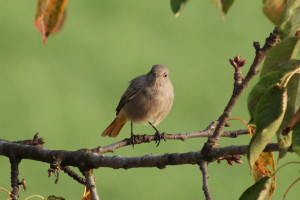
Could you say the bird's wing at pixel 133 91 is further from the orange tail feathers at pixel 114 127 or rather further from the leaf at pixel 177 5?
the leaf at pixel 177 5

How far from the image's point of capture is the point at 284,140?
1.36 meters

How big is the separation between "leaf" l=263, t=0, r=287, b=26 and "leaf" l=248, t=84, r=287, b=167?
0.15 m

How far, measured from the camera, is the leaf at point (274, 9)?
1377 millimetres

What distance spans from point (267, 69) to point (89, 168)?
2.53 ft

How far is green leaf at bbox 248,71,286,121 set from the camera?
54.4 inches

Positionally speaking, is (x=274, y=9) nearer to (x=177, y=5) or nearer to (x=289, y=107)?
(x=289, y=107)

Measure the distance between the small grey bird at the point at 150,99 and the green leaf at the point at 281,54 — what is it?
2.81 meters

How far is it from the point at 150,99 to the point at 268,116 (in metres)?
3.09

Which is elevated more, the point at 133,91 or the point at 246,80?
the point at 133,91

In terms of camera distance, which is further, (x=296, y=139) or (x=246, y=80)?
(x=246, y=80)

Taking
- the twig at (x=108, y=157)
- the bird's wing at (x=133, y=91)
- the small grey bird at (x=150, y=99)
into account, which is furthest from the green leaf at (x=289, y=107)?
the bird's wing at (x=133, y=91)

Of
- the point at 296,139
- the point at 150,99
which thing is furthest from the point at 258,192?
the point at 150,99

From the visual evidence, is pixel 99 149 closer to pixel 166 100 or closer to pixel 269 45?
pixel 269 45

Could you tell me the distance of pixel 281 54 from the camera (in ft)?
4.84
